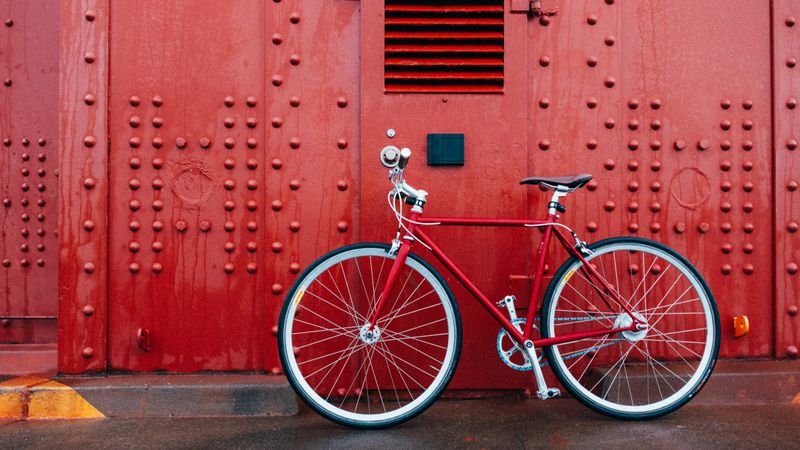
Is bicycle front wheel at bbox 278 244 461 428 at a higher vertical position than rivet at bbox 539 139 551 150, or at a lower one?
lower

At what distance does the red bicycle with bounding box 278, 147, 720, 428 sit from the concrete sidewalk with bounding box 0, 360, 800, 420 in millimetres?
167

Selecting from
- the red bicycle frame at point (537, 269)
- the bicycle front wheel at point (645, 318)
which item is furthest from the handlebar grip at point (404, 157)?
the bicycle front wheel at point (645, 318)

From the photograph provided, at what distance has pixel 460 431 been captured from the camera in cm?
233

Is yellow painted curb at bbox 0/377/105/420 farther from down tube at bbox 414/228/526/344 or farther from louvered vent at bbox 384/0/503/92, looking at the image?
louvered vent at bbox 384/0/503/92

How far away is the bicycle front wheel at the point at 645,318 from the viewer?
2633 mm

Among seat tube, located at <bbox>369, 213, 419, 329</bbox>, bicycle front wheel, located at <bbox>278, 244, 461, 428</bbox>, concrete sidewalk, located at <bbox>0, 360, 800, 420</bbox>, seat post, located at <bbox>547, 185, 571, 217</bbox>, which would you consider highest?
seat post, located at <bbox>547, 185, 571, 217</bbox>

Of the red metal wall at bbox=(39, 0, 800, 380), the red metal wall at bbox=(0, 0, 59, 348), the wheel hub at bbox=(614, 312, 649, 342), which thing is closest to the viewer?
the wheel hub at bbox=(614, 312, 649, 342)

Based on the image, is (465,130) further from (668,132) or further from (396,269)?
(668,132)

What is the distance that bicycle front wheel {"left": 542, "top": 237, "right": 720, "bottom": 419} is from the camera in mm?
2633

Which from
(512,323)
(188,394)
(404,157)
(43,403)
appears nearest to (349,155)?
(404,157)

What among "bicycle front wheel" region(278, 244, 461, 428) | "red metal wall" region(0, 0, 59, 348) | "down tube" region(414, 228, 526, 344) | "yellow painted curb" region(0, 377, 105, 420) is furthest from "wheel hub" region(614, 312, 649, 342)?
"red metal wall" region(0, 0, 59, 348)

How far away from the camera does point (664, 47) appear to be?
286 cm

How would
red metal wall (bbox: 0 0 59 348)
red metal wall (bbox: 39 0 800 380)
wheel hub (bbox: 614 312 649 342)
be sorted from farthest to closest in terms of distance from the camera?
1. red metal wall (bbox: 0 0 59 348)
2. red metal wall (bbox: 39 0 800 380)
3. wheel hub (bbox: 614 312 649 342)

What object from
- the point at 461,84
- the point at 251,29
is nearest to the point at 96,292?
the point at 251,29
